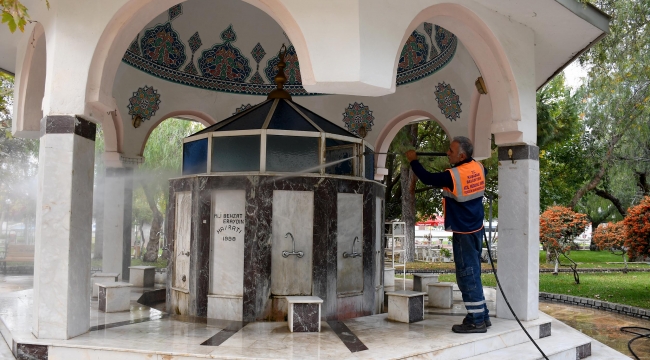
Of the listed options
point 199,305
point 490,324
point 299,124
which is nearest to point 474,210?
point 490,324

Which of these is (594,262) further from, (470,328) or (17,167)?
(17,167)

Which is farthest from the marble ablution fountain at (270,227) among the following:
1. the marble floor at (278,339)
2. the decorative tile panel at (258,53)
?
the decorative tile panel at (258,53)

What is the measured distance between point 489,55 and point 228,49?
5189 mm

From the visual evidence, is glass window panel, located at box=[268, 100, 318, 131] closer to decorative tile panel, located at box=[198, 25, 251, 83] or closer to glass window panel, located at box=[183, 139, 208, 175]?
glass window panel, located at box=[183, 139, 208, 175]

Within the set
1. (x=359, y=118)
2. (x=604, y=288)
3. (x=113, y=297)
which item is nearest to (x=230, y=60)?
(x=359, y=118)

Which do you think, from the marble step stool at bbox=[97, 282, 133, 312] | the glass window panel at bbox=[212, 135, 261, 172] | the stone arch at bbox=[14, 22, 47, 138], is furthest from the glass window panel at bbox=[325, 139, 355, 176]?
the stone arch at bbox=[14, 22, 47, 138]

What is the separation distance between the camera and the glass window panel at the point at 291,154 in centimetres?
634

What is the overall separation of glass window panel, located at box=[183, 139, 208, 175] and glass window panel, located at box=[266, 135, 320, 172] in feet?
2.69

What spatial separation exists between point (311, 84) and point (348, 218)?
2.10 metres

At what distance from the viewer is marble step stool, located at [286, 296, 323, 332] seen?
5414mm

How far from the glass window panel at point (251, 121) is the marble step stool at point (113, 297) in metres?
2.17

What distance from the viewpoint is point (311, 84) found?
4.86 meters

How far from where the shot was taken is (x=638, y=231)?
992 cm

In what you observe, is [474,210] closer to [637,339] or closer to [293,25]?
[293,25]
